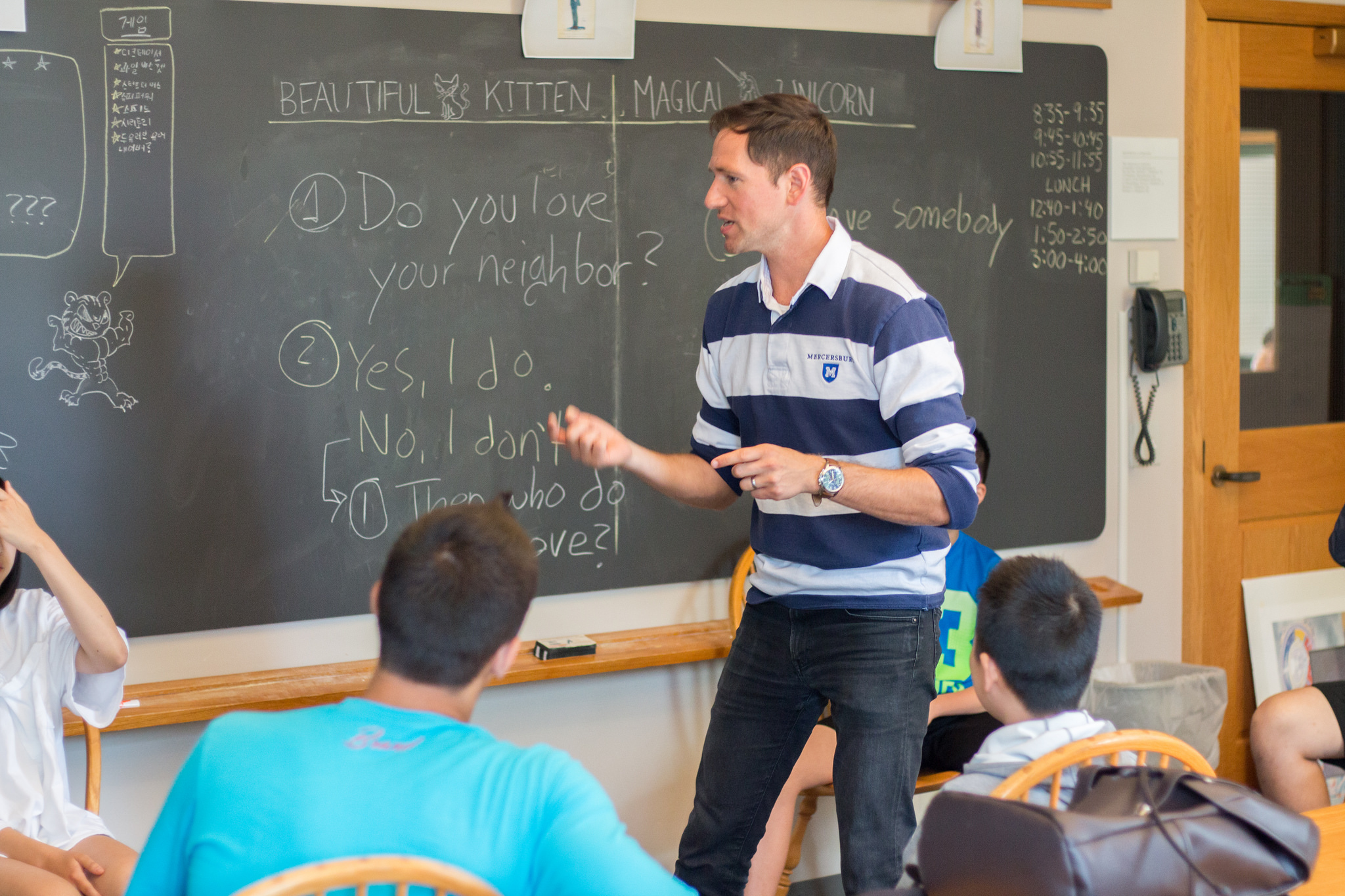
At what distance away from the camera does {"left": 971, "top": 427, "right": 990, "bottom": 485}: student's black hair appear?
2867mm

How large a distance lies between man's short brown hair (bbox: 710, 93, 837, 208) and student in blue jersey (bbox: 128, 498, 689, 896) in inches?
48.2

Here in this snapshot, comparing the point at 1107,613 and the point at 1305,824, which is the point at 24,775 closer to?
the point at 1305,824

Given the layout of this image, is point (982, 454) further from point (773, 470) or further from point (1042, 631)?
point (1042, 631)

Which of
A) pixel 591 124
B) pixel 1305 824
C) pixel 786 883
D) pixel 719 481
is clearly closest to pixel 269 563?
pixel 719 481

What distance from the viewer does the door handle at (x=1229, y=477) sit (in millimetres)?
3463

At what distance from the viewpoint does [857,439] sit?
1982 millimetres

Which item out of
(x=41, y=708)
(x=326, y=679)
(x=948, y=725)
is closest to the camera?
(x=41, y=708)

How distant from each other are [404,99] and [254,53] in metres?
0.31

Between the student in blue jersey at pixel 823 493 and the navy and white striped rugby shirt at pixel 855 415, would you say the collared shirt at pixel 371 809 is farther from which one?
the navy and white striped rugby shirt at pixel 855 415

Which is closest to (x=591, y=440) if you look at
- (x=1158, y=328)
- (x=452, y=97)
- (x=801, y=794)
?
(x=452, y=97)

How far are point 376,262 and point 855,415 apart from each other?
1126 mm

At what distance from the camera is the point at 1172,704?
277 cm

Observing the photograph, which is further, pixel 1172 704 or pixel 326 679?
pixel 1172 704

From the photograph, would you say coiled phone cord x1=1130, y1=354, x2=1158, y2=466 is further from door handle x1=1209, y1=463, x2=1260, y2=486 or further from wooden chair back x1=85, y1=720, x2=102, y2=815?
wooden chair back x1=85, y1=720, x2=102, y2=815
